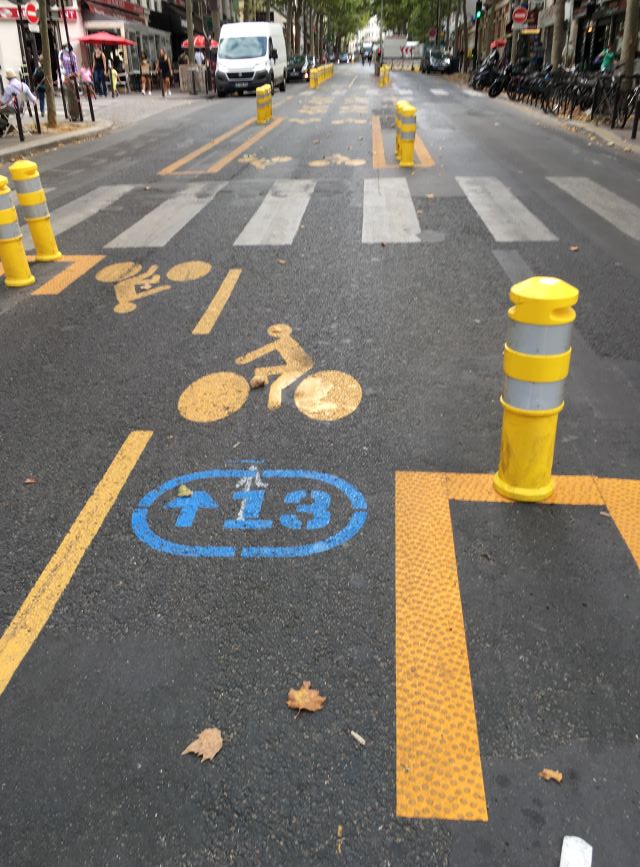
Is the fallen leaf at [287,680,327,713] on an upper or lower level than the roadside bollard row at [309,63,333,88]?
lower

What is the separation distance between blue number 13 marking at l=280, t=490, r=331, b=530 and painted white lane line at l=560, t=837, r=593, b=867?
186cm

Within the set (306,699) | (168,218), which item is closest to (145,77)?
(168,218)

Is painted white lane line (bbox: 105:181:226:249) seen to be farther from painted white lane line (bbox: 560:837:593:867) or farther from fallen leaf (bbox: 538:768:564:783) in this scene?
painted white lane line (bbox: 560:837:593:867)

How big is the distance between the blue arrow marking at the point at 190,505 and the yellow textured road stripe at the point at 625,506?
2.09 m

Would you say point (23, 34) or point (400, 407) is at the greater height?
point (23, 34)

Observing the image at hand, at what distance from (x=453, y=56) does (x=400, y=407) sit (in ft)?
222

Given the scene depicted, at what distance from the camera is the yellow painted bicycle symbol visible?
5.06 metres

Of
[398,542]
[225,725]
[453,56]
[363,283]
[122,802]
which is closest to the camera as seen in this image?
[122,802]

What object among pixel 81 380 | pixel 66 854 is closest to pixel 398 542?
pixel 66 854

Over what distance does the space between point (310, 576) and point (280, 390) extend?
2152 mm

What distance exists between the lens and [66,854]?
7.46ft

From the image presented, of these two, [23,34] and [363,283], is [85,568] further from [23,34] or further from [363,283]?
[23,34]

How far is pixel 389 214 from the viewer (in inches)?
417

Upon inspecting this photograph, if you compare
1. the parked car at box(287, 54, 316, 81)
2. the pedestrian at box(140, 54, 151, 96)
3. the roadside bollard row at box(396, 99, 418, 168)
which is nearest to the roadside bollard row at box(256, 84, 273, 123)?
the roadside bollard row at box(396, 99, 418, 168)
